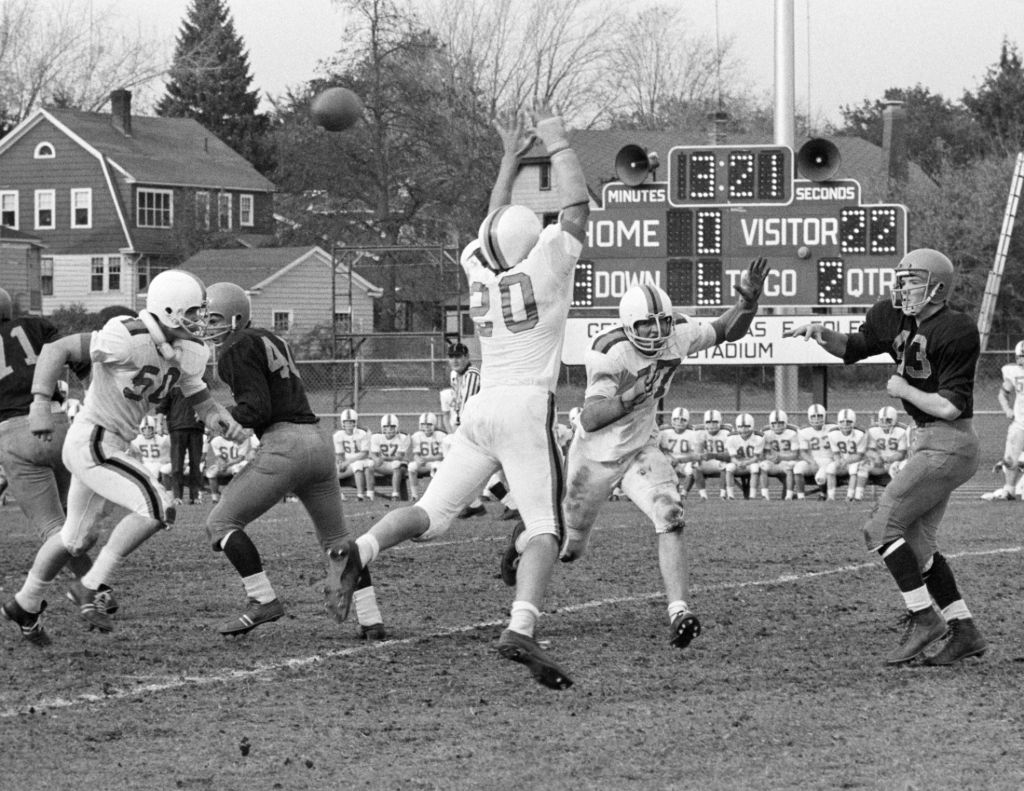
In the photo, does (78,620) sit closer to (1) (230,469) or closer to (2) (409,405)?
(1) (230,469)

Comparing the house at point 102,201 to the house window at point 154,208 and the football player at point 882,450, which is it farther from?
the football player at point 882,450

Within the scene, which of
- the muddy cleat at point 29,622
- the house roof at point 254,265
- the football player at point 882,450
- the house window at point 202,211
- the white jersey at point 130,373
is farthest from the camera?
the house window at point 202,211

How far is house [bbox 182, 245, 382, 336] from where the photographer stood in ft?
166

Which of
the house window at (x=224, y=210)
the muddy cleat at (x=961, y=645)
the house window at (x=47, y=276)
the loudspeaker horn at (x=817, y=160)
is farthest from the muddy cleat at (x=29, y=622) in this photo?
the house window at (x=224, y=210)

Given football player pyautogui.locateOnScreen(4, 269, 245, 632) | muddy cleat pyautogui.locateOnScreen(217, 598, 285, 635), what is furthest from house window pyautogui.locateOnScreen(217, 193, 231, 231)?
muddy cleat pyautogui.locateOnScreen(217, 598, 285, 635)

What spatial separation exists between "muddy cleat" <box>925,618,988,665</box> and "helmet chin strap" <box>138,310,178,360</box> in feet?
12.6

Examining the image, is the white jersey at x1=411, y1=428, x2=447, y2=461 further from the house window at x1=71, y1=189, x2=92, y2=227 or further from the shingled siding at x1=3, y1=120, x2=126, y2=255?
the house window at x1=71, y1=189, x2=92, y2=227

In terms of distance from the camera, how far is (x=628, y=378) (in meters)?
7.88

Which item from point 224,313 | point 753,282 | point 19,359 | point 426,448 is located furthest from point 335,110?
point 753,282

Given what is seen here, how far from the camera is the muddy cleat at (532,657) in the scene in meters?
6.32

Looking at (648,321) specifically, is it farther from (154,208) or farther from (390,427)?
(154,208)

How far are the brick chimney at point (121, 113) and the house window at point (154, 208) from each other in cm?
293

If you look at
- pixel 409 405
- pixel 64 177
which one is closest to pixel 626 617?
pixel 409 405

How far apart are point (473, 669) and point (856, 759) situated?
218cm
